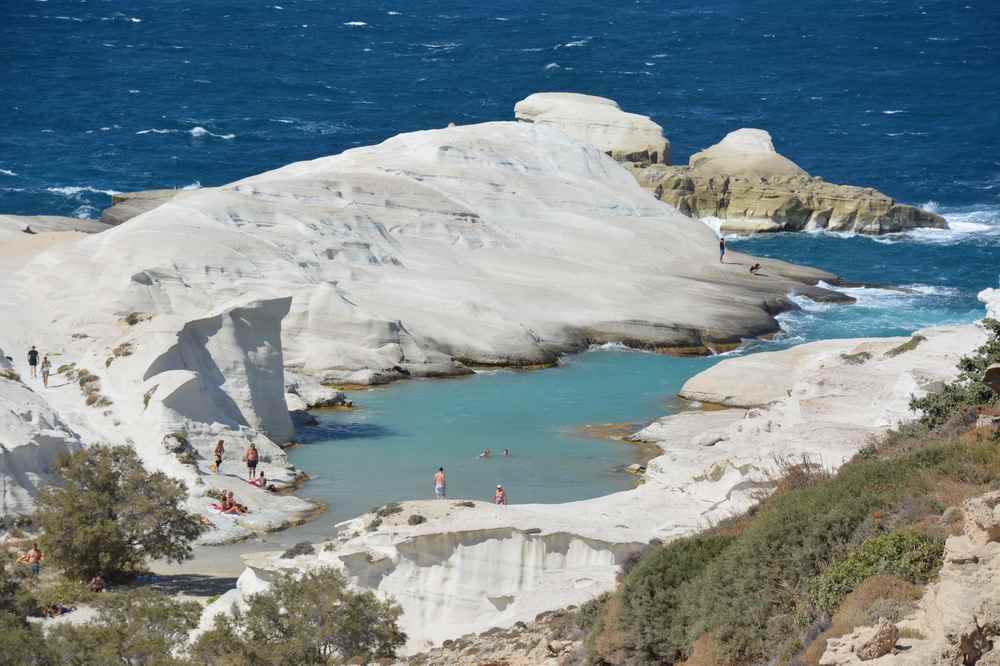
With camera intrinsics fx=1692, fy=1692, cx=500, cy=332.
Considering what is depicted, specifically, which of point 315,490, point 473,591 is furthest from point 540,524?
point 315,490

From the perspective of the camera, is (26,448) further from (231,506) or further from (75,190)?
(75,190)

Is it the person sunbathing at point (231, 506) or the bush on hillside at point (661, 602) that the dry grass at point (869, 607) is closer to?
the bush on hillside at point (661, 602)

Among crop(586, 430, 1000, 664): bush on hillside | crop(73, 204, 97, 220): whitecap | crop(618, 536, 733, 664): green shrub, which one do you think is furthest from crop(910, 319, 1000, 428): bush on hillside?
crop(73, 204, 97, 220): whitecap

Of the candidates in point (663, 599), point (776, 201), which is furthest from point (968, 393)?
point (776, 201)

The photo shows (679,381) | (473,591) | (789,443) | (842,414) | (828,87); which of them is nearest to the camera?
(473,591)

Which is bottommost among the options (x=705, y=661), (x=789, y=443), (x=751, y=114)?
(x=751, y=114)

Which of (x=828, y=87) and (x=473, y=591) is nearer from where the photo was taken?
(x=473, y=591)

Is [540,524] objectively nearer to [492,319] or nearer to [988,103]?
[492,319]
